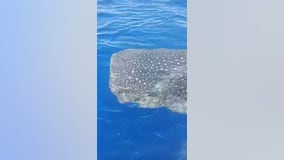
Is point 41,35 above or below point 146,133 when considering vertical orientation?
above

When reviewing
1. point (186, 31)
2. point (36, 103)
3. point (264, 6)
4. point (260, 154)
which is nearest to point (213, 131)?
point (260, 154)

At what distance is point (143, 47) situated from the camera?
7.21 ft

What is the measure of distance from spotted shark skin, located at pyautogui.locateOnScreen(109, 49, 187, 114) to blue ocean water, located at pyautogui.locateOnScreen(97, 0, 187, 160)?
3 centimetres

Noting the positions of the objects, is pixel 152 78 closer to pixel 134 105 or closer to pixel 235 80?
pixel 134 105

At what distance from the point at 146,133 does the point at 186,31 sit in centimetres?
54

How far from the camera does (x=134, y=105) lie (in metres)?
2.20

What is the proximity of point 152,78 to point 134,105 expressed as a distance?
158mm

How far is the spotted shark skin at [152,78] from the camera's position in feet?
7.18

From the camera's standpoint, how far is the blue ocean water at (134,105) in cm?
216

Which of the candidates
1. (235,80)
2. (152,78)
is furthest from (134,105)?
(235,80)

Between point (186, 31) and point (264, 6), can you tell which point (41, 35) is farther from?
point (264, 6)

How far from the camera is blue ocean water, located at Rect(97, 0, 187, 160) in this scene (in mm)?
2164

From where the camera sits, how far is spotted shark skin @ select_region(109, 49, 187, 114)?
219 centimetres

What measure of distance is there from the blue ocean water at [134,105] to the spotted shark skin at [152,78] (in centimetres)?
3
